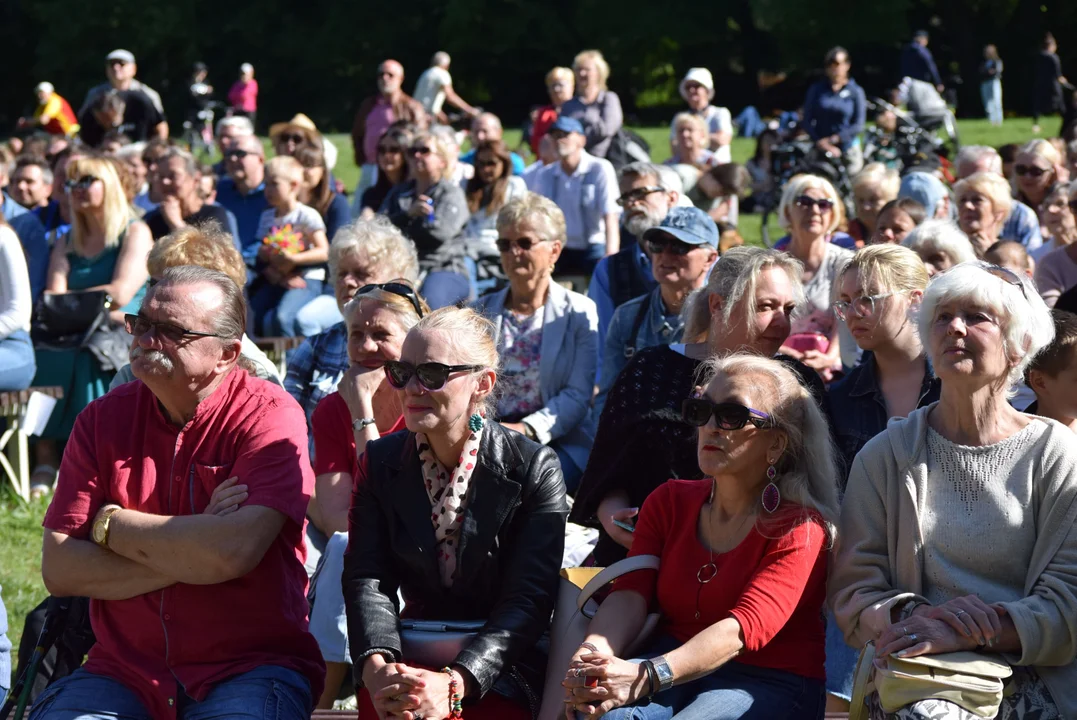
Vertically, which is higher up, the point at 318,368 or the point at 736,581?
the point at 736,581

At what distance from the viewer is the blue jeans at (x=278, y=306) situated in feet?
27.2

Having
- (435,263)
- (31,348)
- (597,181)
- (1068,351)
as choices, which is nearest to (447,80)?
(597,181)

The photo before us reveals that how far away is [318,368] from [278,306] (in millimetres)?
3080

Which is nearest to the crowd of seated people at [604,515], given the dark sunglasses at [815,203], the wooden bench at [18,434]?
the dark sunglasses at [815,203]

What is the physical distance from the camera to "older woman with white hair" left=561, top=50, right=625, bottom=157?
12633mm

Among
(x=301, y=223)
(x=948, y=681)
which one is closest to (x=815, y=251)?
(x=301, y=223)

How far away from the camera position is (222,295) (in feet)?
12.3

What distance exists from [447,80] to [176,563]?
52.6 ft

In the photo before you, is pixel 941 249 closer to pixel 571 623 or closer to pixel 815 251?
pixel 815 251

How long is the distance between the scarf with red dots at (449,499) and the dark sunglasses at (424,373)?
0.60ft

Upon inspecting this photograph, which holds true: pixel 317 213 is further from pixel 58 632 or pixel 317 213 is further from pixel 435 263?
pixel 58 632

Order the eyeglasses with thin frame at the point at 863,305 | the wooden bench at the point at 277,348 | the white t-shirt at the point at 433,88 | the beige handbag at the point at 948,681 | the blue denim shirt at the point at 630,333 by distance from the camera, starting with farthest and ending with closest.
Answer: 1. the white t-shirt at the point at 433,88
2. the wooden bench at the point at 277,348
3. the blue denim shirt at the point at 630,333
4. the eyeglasses with thin frame at the point at 863,305
5. the beige handbag at the point at 948,681

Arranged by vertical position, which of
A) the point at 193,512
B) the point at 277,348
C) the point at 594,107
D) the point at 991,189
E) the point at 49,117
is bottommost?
the point at 49,117

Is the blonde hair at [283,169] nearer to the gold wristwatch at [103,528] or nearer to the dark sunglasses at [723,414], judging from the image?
the gold wristwatch at [103,528]
